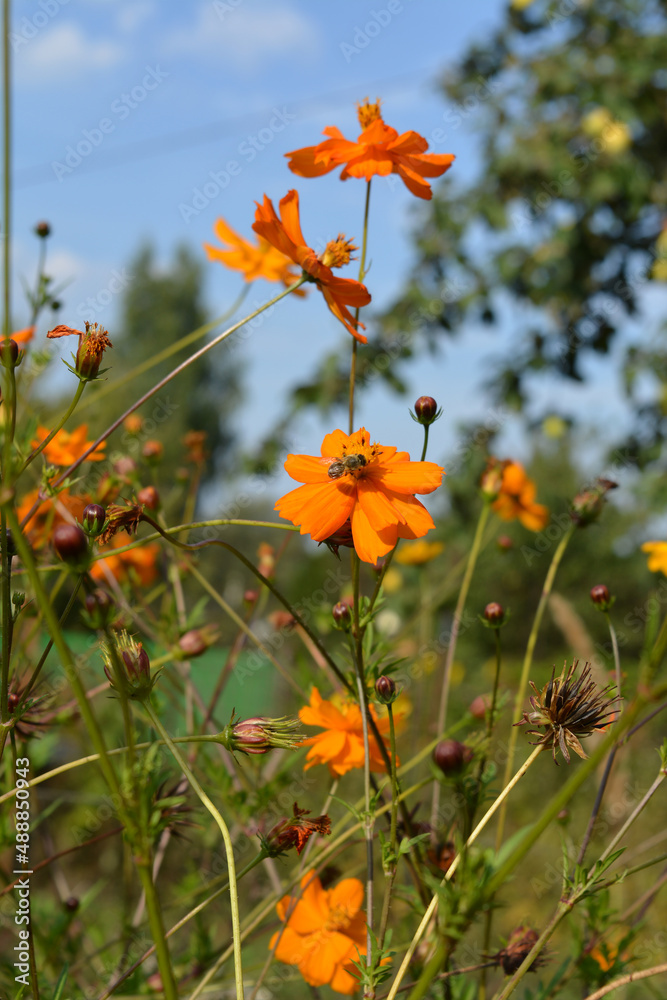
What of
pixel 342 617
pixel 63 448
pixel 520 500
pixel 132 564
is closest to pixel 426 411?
pixel 342 617

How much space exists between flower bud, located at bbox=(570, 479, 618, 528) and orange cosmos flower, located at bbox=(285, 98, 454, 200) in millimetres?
348

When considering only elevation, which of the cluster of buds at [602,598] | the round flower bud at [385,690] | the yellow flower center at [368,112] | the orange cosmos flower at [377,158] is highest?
the yellow flower center at [368,112]

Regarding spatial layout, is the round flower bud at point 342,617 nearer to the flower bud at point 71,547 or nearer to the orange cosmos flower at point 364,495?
the orange cosmos flower at point 364,495

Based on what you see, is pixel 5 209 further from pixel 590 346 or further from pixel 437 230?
pixel 437 230

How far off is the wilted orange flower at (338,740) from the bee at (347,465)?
0.16m

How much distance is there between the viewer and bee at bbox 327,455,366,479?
0.54 meters

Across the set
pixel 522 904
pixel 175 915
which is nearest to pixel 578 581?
pixel 522 904

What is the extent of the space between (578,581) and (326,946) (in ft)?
21.0

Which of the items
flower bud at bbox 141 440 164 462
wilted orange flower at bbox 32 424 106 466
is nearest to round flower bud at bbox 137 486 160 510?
wilted orange flower at bbox 32 424 106 466

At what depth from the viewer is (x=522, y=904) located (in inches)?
116

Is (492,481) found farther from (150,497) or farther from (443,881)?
(443,881)

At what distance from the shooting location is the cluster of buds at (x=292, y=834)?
48 cm

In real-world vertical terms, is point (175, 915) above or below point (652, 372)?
below

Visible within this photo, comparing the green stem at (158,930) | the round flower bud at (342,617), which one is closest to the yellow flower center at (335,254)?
the round flower bud at (342,617)
